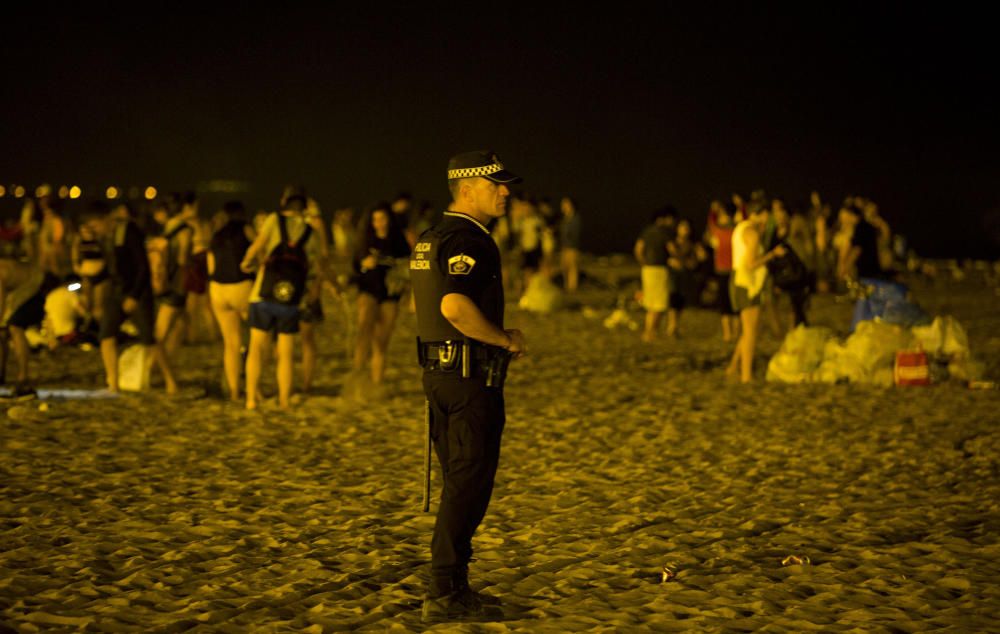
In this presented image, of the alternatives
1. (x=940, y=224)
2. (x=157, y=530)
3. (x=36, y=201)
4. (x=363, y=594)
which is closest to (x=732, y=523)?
(x=363, y=594)

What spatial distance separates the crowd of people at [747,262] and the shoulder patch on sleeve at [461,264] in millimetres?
7511

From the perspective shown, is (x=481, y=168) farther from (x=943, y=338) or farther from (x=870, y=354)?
(x=943, y=338)

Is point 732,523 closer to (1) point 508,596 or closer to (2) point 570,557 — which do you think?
(2) point 570,557

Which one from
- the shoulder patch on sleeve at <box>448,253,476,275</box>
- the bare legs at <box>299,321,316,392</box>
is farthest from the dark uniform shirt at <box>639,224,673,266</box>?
the shoulder patch on sleeve at <box>448,253,476,275</box>

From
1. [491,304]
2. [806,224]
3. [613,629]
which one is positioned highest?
[806,224]

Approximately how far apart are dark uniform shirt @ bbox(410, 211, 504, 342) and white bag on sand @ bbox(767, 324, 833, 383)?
8002mm

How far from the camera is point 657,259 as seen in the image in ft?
53.0

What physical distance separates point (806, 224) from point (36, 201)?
14854mm

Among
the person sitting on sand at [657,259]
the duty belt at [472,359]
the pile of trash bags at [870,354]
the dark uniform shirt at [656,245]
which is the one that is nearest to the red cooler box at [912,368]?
the pile of trash bags at [870,354]

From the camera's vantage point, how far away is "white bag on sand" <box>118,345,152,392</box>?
1150 cm

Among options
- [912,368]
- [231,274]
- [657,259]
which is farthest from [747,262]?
[231,274]

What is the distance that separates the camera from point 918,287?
Answer: 27125 millimetres

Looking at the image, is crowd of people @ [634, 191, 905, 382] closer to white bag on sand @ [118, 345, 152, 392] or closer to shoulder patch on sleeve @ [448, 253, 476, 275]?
white bag on sand @ [118, 345, 152, 392]

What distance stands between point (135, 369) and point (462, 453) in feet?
24.5
